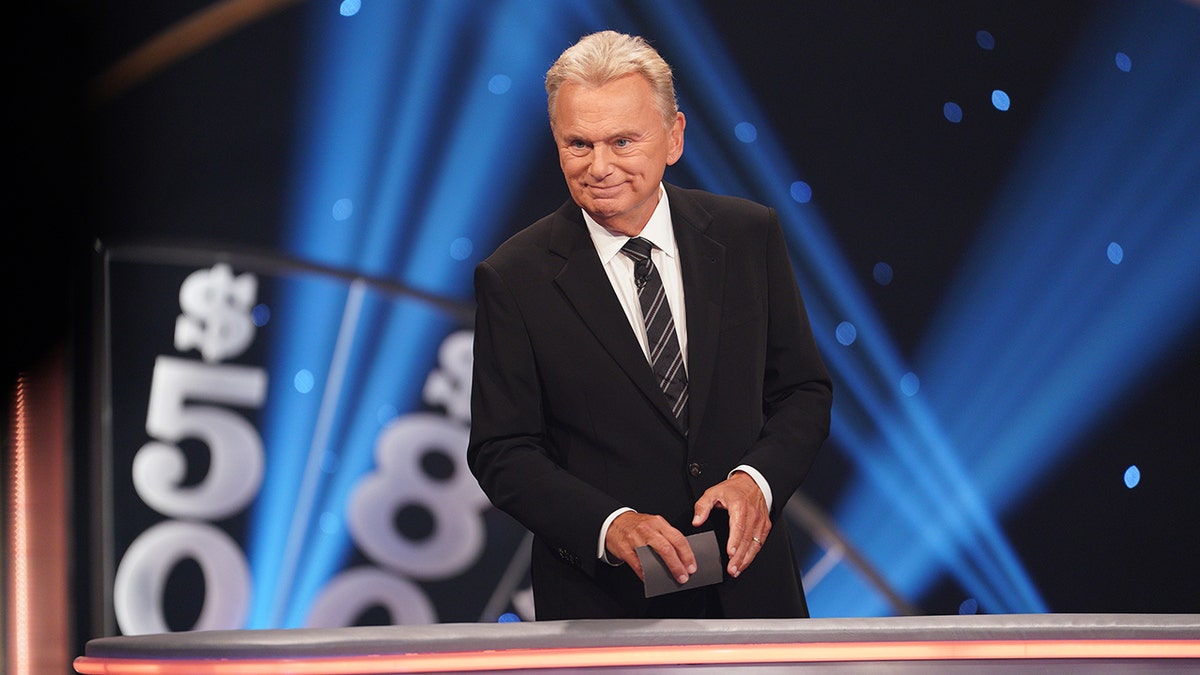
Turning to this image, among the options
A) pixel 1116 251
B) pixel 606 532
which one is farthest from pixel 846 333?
pixel 606 532

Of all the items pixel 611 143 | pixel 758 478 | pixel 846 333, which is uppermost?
pixel 611 143

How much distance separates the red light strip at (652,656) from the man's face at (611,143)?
2.33 ft

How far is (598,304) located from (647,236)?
14 centimetres

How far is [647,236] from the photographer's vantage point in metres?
1.83

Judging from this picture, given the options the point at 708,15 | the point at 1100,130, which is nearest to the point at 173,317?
the point at 708,15

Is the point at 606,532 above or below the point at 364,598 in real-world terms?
above

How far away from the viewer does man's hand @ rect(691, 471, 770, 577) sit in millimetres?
1562

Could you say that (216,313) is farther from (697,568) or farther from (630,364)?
(697,568)

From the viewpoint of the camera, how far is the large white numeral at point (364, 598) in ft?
12.2

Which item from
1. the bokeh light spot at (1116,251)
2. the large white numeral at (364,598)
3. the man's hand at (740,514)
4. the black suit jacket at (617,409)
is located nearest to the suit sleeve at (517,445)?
the black suit jacket at (617,409)

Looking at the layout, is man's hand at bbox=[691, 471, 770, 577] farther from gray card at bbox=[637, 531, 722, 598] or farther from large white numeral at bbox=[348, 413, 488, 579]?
large white numeral at bbox=[348, 413, 488, 579]

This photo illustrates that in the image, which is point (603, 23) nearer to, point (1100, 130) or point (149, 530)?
point (1100, 130)

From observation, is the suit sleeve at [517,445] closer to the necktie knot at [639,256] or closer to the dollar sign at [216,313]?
the necktie knot at [639,256]

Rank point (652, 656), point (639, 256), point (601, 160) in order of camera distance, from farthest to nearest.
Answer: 1. point (639, 256)
2. point (601, 160)
3. point (652, 656)
